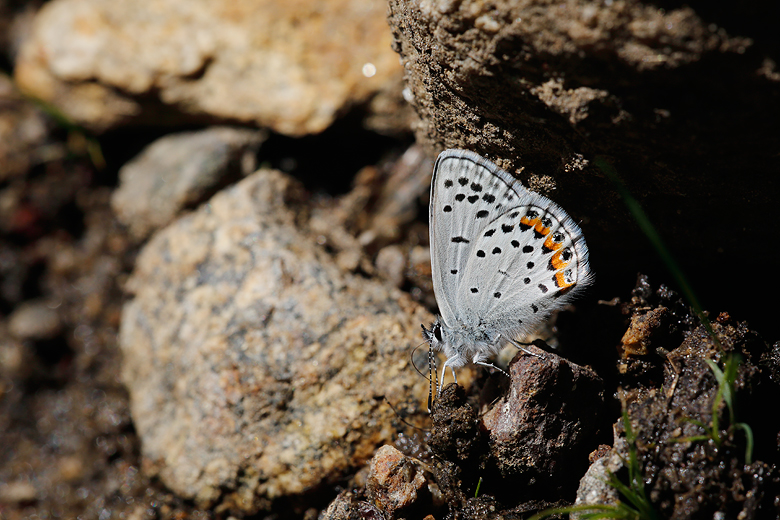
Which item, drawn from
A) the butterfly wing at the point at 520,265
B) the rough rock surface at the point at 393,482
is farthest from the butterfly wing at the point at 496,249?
the rough rock surface at the point at 393,482

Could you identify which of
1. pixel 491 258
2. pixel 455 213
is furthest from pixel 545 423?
pixel 455 213

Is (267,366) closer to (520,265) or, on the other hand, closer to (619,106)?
(520,265)

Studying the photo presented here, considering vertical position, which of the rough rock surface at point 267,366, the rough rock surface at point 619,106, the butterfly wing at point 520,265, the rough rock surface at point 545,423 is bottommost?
the rough rock surface at point 267,366

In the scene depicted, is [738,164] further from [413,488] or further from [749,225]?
[413,488]

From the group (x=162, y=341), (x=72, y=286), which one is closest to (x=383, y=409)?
(x=162, y=341)

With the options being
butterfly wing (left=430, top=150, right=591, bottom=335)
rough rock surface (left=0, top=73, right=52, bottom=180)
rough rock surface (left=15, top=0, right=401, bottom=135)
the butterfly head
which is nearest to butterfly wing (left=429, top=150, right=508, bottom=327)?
butterfly wing (left=430, top=150, right=591, bottom=335)

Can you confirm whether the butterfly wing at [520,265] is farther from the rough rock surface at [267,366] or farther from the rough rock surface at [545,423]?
the rough rock surface at [267,366]
